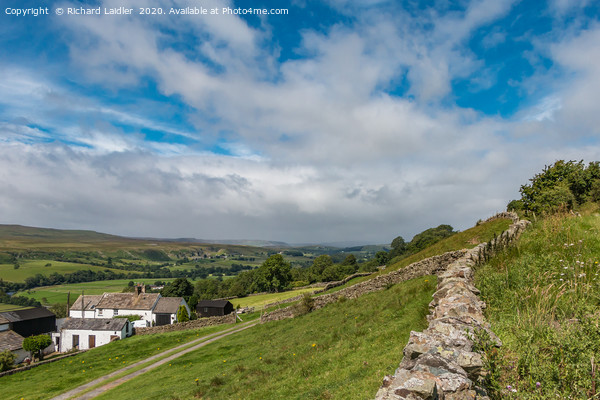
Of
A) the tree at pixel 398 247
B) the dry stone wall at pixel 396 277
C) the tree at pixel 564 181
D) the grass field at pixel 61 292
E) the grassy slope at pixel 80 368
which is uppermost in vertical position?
the tree at pixel 564 181

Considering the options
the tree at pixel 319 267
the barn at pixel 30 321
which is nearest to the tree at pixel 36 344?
the barn at pixel 30 321

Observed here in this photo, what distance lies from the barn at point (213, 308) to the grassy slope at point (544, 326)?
6732 cm

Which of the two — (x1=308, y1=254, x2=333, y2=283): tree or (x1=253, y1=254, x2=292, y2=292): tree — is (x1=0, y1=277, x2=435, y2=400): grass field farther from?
(x1=308, y1=254, x2=333, y2=283): tree

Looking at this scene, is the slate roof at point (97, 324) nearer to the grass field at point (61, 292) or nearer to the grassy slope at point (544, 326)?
the grassy slope at point (544, 326)

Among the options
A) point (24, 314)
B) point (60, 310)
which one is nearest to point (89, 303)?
point (24, 314)

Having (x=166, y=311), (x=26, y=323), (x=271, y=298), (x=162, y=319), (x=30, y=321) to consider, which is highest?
(x=271, y=298)

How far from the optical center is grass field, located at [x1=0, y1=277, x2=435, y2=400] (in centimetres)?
925

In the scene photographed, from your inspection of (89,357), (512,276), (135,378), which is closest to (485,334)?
(512,276)

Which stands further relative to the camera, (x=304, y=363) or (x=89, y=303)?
(x=89, y=303)

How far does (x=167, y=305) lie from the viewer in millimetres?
74062

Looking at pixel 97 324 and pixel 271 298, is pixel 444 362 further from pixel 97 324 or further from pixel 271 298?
pixel 97 324

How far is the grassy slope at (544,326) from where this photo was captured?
13.8ft

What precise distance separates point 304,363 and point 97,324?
61.1 m

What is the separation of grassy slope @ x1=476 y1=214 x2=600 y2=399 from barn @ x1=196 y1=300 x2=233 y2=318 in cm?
6732
